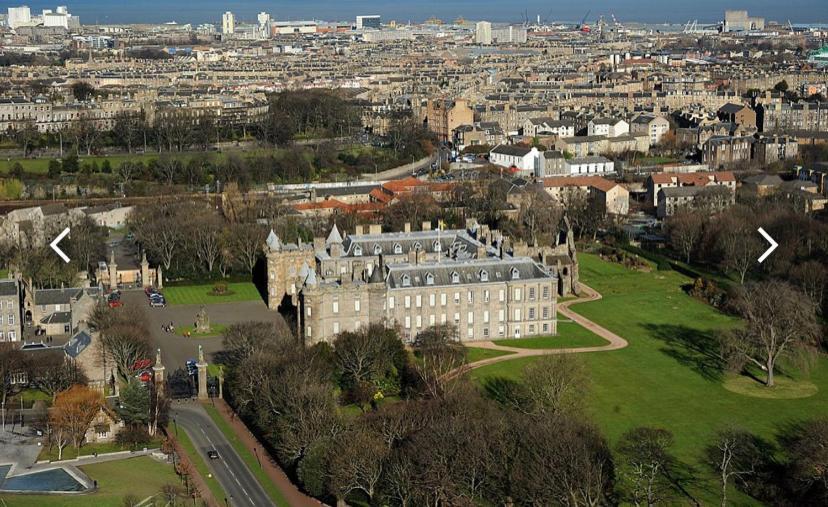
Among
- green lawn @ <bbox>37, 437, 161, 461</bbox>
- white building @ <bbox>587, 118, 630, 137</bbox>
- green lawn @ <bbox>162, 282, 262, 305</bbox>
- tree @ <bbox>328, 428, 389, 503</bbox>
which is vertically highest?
white building @ <bbox>587, 118, 630, 137</bbox>

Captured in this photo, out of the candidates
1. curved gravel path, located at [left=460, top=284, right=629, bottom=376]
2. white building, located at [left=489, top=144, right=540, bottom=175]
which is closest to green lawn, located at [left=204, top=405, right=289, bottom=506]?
curved gravel path, located at [left=460, top=284, right=629, bottom=376]

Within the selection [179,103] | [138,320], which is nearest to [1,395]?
[138,320]

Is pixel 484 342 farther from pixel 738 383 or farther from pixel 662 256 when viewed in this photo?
pixel 662 256

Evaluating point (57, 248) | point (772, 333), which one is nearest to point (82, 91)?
point (57, 248)

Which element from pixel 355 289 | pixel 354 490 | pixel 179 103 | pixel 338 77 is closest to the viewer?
pixel 354 490

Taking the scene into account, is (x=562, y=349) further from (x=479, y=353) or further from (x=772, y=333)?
(x=772, y=333)

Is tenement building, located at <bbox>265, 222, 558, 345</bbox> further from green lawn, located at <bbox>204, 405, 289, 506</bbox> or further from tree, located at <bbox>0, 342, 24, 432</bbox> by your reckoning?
tree, located at <bbox>0, 342, 24, 432</bbox>

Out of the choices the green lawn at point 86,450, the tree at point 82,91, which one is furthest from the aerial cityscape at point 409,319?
the tree at point 82,91
